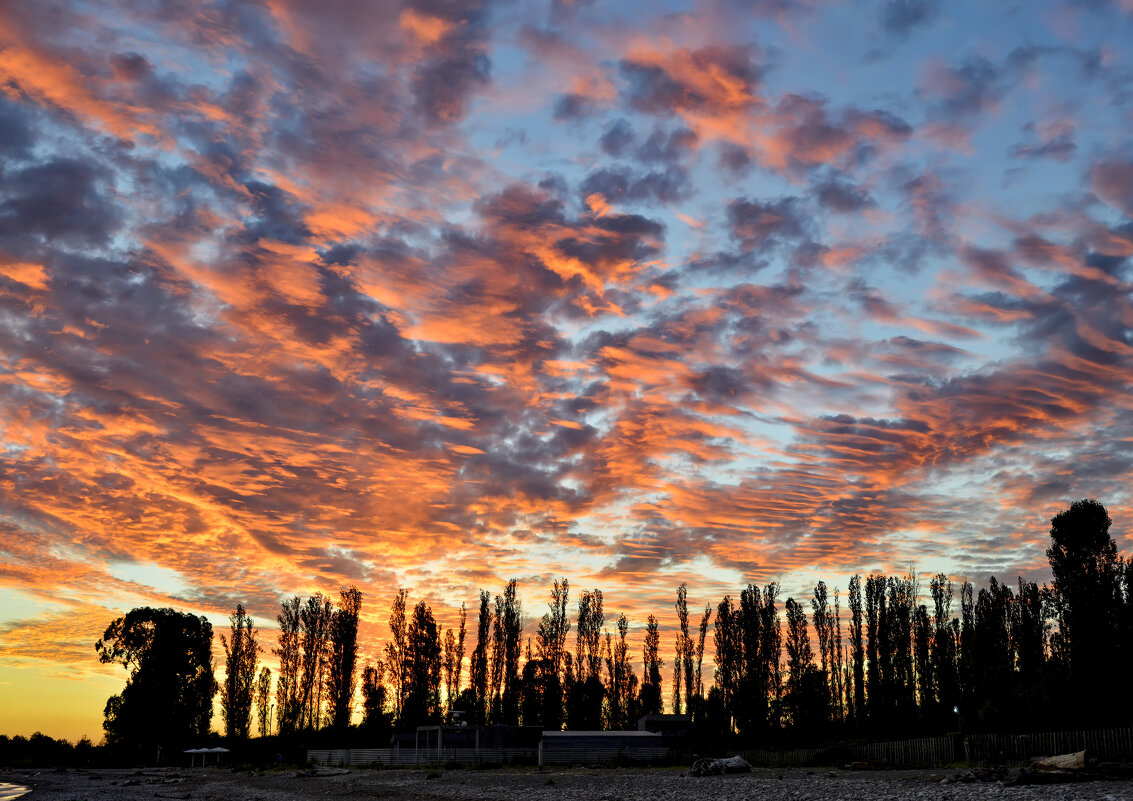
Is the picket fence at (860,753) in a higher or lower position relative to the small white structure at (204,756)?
higher

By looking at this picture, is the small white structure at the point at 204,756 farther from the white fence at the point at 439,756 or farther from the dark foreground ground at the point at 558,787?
the white fence at the point at 439,756

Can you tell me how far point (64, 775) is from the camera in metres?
72.1

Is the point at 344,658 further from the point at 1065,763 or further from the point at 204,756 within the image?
the point at 1065,763

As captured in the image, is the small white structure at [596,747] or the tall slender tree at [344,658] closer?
the small white structure at [596,747]

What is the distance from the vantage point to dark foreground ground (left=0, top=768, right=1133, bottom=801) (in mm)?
26344

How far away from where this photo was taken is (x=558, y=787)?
3956cm

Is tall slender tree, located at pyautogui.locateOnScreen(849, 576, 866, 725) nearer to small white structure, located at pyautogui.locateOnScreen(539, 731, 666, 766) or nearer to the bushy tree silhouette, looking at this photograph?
small white structure, located at pyautogui.locateOnScreen(539, 731, 666, 766)

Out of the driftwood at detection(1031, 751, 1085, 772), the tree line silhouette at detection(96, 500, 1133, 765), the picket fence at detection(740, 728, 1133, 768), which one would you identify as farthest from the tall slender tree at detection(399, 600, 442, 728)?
the driftwood at detection(1031, 751, 1085, 772)

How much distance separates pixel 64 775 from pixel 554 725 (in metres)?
46.4

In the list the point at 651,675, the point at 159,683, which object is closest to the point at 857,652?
the point at 651,675

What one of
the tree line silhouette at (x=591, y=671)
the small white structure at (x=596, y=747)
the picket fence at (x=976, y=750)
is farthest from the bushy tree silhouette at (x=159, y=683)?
the picket fence at (x=976, y=750)

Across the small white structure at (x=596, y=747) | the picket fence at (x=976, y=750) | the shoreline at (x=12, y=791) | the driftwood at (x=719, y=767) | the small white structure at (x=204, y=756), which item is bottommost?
the small white structure at (x=204, y=756)

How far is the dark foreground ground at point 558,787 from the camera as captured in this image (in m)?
26.3

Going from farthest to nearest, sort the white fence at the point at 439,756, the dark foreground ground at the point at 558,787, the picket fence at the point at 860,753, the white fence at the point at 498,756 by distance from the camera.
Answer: the white fence at the point at 439,756 → the white fence at the point at 498,756 → the picket fence at the point at 860,753 → the dark foreground ground at the point at 558,787
